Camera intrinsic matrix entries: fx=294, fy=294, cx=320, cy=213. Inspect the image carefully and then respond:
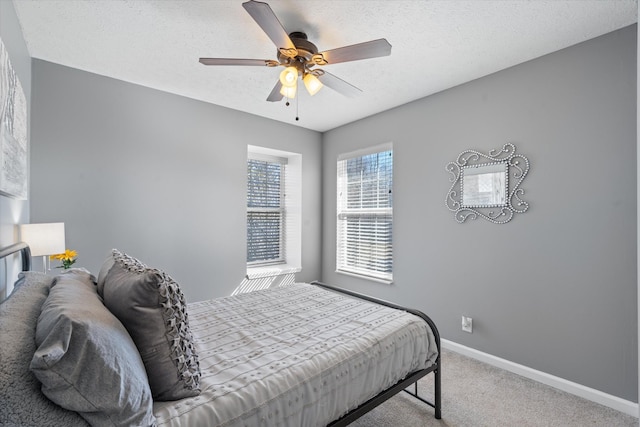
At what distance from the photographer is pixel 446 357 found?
2.72 metres

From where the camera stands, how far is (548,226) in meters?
2.27

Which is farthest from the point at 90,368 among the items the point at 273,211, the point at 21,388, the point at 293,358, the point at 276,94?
the point at 273,211

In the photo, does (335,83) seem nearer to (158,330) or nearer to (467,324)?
(158,330)

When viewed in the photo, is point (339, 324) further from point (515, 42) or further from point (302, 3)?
point (515, 42)

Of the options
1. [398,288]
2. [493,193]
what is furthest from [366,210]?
[493,193]

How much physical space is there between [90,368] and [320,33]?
2.16 meters

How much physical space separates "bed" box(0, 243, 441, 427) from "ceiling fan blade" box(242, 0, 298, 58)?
127cm

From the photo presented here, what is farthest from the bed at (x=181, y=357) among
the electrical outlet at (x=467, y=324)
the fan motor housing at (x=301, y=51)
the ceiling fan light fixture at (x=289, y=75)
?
the fan motor housing at (x=301, y=51)

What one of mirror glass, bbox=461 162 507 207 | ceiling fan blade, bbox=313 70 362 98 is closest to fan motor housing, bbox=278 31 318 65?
ceiling fan blade, bbox=313 70 362 98

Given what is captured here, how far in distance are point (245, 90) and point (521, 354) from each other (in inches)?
134

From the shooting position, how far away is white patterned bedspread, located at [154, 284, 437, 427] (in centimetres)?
109

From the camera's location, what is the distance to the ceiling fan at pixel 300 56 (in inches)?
63.2

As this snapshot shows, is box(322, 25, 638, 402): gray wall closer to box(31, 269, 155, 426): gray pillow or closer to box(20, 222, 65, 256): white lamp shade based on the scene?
box(31, 269, 155, 426): gray pillow

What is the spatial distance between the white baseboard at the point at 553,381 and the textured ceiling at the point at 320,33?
8.13 ft
